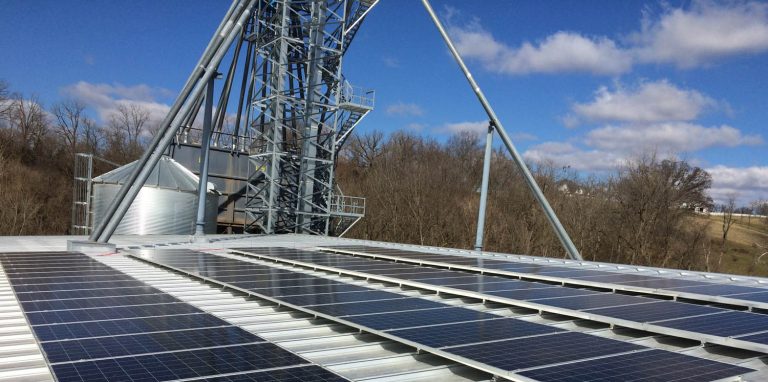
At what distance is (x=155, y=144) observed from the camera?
805 inches

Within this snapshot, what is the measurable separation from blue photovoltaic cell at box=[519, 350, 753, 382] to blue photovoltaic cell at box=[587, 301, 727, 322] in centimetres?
204

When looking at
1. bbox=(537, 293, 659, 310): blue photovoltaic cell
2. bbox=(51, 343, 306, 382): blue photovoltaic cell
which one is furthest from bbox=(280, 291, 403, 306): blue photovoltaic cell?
bbox=(537, 293, 659, 310): blue photovoltaic cell

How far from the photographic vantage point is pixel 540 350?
668 cm

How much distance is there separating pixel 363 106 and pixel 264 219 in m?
9.75

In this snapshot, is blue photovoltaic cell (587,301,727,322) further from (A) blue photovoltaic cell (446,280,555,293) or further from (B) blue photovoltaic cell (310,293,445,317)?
(B) blue photovoltaic cell (310,293,445,317)

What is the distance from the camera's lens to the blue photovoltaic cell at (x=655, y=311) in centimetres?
856

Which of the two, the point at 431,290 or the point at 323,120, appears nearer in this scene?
the point at 431,290

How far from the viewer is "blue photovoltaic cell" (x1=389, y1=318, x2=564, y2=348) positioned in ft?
23.2

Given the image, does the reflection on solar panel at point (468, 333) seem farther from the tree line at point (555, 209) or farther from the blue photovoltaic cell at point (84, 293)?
the tree line at point (555, 209)

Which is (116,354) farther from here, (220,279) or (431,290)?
(431,290)

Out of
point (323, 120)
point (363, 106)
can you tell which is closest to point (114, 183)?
point (323, 120)

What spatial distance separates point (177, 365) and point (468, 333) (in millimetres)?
3695

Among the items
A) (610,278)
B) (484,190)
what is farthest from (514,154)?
(610,278)

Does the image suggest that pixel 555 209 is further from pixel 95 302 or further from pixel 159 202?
pixel 95 302
